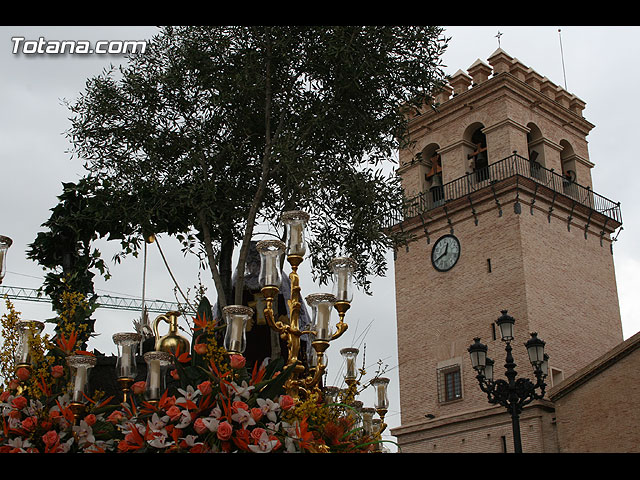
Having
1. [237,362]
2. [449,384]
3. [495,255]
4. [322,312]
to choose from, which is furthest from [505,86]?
[237,362]

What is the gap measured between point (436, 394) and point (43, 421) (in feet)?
81.9

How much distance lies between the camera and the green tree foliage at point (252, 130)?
397 inches

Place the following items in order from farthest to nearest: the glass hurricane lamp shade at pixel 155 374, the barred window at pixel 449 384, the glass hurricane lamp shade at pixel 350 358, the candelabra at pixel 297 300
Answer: the barred window at pixel 449 384 < the glass hurricane lamp shade at pixel 350 358 < the candelabra at pixel 297 300 < the glass hurricane lamp shade at pixel 155 374

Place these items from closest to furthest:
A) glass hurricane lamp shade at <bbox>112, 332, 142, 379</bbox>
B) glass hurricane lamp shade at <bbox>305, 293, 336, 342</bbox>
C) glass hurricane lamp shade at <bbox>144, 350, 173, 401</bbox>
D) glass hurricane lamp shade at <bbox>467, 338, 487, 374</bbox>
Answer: glass hurricane lamp shade at <bbox>144, 350, 173, 401</bbox>, glass hurricane lamp shade at <bbox>112, 332, 142, 379</bbox>, glass hurricane lamp shade at <bbox>305, 293, 336, 342</bbox>, glass hurricane lamp shade at <bbox>467, 338, 487, 374</bbox>

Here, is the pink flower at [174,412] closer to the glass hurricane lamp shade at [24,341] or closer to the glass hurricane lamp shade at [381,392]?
the glass hurricane lamp shade at [24,341]

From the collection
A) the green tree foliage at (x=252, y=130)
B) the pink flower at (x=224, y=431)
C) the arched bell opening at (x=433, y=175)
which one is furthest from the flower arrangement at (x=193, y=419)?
the arched bell opening at (x=433, y=175)

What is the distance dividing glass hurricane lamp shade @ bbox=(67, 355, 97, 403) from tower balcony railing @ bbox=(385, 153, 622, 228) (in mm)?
23047

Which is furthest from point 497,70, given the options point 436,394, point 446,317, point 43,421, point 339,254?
point 43,421

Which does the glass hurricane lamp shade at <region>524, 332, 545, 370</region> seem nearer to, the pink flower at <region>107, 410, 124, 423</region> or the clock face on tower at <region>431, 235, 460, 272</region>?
the pink flower at <region>107, 410, 124, 423</region>

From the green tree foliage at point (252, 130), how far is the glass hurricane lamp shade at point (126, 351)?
4.25 m

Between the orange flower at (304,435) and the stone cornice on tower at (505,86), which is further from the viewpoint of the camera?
the stone cornice on tower at (505,86)

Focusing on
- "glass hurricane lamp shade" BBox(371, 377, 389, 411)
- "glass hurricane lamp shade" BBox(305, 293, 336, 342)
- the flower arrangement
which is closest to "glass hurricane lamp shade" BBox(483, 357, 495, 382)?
"glass hurricane lamp shade" BBox(371, 377, 389, 411)

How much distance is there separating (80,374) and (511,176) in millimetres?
24437

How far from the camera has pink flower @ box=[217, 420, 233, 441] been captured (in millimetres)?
3869
